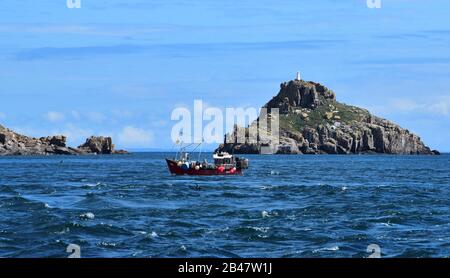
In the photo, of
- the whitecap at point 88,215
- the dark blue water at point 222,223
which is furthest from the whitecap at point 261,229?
the whitecap at point 88,215

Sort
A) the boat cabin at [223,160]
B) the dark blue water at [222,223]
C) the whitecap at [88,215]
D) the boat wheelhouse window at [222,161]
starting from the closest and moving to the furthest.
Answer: the dark blue water at [222,223] → the whitecap at [88,215] → the boat cabin at [223,160] → the boat wheelhouse window at [222,161]

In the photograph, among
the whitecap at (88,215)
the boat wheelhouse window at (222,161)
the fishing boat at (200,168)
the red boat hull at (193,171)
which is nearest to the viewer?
the whitecap at (88,215)

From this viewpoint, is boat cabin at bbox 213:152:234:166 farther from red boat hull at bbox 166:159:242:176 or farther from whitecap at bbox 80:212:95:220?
whitecap at bbox 80:212:95:220

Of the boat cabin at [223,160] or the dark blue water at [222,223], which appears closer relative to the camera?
the dark blue water at [222,223]

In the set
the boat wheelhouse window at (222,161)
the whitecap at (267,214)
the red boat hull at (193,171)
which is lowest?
the whitecap at (267,214)

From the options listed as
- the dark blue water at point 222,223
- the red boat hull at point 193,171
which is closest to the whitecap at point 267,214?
the dark blue water at point 222,223

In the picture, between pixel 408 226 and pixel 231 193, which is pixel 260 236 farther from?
pixel 231 193

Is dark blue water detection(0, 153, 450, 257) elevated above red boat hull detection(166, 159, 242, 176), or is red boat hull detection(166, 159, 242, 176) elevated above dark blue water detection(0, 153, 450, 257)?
red boat hull detection(166, 159, 242, 176)

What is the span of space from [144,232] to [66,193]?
39.6m

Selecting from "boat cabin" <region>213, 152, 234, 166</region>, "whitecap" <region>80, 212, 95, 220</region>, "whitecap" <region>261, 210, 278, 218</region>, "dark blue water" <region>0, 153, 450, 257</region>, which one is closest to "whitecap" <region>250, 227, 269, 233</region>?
"dark blue water" <region>0, 153, 450, 257</region>

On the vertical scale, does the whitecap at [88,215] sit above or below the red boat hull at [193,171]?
below

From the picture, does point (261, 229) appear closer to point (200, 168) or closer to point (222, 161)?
point (200, 168)

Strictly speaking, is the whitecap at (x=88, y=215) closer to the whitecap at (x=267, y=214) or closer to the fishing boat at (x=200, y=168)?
the whitecap at (x=267, y=214)

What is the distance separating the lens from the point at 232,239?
44.1 metres
